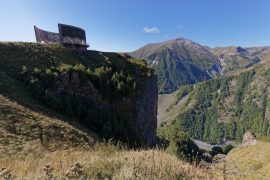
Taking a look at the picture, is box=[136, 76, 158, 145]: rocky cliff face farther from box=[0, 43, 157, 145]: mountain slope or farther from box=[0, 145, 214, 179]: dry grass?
box=[0, 145, 214, 179]: dry grass

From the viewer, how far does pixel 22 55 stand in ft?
208

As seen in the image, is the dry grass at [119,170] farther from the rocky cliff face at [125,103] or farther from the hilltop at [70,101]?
the rocky cliff face at [125,103]

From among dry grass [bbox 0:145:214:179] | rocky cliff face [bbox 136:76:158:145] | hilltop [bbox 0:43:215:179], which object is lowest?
rocky cliff face [bbox 136:76:158:145]

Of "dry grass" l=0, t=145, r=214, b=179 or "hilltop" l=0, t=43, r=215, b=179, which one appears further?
"hilltop" l=0, t=43, r=215, b=179

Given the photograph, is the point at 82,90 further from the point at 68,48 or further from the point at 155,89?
the point at 155,89

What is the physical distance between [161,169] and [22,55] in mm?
57946

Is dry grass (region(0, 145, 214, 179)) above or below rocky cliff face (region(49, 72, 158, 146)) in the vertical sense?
above

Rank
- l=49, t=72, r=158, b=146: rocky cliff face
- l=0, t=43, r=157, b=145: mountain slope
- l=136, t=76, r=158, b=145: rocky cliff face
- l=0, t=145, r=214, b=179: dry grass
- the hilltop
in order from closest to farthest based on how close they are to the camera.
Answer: l=0, t=145, r=214, b=179: dry grass < the hilltop < l=0, t=43, r=157, b=145: mountain slope < l=49, t=72, r=158, b=146: rocky cliff face < l=136, t=76, r=158, b=145: rocky cliff face

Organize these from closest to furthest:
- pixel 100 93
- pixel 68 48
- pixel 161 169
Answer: pixel 161 169, pixel 100 93, pixel 68 48

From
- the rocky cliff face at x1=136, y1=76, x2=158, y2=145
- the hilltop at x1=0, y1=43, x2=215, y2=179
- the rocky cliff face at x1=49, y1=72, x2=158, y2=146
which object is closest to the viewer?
the hilltop at x1=0, y1=43, x2=215, y2=179

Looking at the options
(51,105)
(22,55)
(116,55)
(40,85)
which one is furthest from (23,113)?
(116,55)

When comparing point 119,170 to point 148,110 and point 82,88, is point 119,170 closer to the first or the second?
point 82,88

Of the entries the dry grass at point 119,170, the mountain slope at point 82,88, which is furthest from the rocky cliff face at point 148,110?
the dry grass at point 119,170

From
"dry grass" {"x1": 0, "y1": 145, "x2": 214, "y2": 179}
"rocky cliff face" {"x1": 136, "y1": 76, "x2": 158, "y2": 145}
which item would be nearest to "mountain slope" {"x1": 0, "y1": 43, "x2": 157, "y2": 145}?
"rocky cliff face" {"x1": 136, "y1": 76, "x2": 158, "y2": 145}
